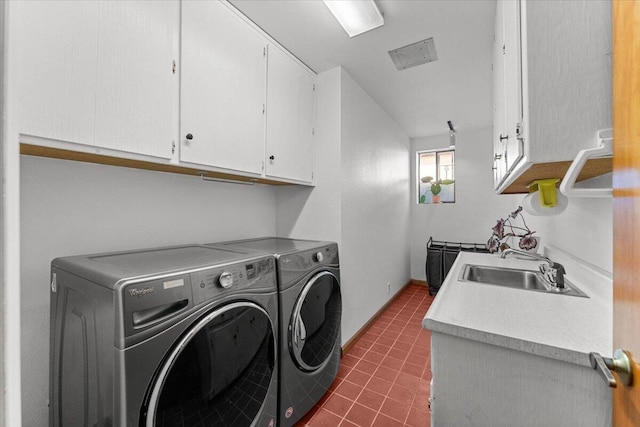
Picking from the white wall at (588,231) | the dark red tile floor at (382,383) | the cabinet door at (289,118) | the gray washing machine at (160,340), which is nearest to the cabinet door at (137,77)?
the gray washing machine at (160,340)

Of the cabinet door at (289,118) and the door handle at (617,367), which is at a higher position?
the cabinet door at (289,118)

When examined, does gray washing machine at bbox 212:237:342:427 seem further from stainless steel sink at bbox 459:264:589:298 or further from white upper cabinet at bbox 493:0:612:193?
white upper cabinet at bbox 493:0:612:193

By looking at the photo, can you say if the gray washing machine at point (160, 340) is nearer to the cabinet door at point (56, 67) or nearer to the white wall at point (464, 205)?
the cabinet door at point (56, 67)

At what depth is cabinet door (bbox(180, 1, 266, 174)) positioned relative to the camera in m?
1.35

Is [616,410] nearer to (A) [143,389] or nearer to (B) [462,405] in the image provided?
(B) [462,405]

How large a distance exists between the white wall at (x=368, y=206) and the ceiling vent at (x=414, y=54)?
451 millimetres

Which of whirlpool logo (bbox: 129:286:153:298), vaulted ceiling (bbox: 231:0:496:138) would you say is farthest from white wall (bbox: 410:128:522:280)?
whirlpool logo (bbox: 129:286:153:298)

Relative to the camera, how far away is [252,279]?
121 centimetres

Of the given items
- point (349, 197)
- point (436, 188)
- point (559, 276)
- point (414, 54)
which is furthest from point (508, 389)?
point (436, 188)

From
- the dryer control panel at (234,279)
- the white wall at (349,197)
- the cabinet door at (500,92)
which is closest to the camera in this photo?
the dryer control panel at (234,279)

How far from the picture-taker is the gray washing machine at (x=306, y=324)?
1409 mm

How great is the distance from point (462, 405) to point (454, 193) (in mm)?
3933

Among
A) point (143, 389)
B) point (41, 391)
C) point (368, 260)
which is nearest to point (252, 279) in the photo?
point (143, 389)

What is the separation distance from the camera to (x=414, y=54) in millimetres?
2086
